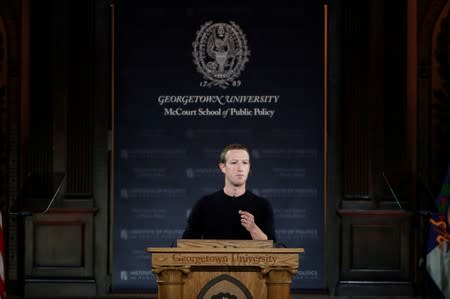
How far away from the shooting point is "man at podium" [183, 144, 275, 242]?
237 inches

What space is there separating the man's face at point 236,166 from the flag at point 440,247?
263 centimetres

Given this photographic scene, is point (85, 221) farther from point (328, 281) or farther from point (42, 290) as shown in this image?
point (328, 281)

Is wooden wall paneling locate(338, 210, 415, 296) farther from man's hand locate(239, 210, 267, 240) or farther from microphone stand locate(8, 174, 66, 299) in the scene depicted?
man's hand locate(239, 210, 267, 240)

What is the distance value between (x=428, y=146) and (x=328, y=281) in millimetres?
1720

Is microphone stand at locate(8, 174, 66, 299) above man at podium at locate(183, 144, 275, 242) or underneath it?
underneath

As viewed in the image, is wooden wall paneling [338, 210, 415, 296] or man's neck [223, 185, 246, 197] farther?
wooden wall paneling [338, 210, 415, 296]

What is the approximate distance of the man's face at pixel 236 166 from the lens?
6004mm

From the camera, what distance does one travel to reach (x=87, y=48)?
9.20 meters

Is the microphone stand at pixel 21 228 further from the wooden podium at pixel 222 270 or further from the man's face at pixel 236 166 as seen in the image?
the wooden podium at pixel 222 270

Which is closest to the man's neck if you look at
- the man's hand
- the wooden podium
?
the man's hand

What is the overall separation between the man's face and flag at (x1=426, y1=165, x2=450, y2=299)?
2.63m

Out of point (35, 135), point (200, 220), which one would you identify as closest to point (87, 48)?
point (35, 135)

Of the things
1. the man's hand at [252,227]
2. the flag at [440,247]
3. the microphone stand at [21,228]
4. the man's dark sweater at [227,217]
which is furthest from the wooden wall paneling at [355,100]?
the man's hand at [252,227]

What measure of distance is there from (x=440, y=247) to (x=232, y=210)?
2734 mm
